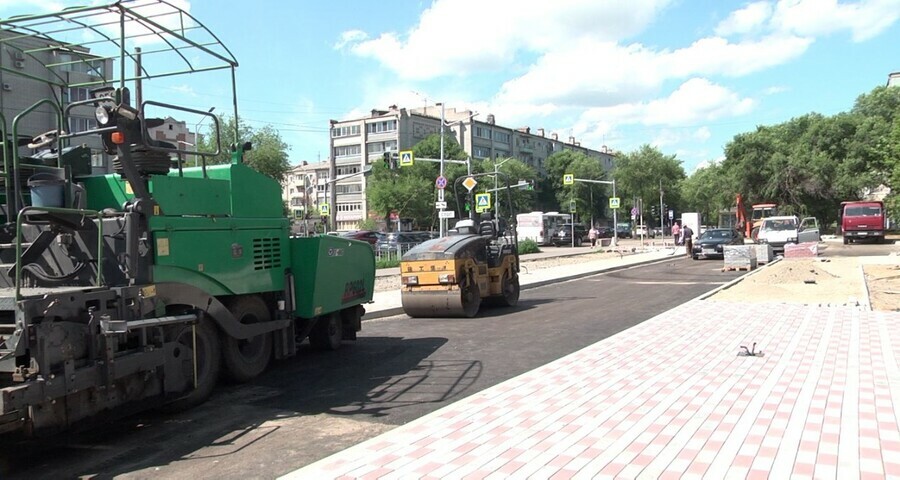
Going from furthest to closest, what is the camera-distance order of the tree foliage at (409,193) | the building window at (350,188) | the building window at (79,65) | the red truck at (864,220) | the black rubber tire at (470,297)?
the building window at (350,188) → the tree foliage at (409,193) → the red truck at (864,220) → the black rubber tire at (470,297) → the building window at (79,65)

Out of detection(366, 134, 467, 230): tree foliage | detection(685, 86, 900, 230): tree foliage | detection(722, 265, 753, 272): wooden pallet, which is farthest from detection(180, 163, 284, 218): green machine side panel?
detection(366, 134, 467, 230): tree foliage

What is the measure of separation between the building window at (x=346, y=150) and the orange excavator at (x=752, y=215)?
54.4 m

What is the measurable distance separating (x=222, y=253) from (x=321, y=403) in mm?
1790

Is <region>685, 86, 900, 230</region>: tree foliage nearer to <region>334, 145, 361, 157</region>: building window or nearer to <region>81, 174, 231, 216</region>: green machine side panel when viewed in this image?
<region>334, 145, 361, 157</region>: building window

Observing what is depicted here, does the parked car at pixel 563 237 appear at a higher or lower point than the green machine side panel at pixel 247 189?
lower

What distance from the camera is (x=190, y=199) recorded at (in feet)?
19.6

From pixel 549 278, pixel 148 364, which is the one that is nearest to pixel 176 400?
pixel 148 364

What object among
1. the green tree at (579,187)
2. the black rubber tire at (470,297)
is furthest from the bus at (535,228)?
the black rubber tire at (470,297)

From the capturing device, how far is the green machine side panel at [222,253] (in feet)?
18.3

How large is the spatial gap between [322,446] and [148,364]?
1615 mm

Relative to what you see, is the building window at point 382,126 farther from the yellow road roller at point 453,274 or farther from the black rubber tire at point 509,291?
the yellow road roller at point 453,274

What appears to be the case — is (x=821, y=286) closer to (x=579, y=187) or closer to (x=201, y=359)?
(x=201, y=359)

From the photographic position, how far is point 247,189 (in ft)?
22.1

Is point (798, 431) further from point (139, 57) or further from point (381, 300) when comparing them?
point (381, 300)
